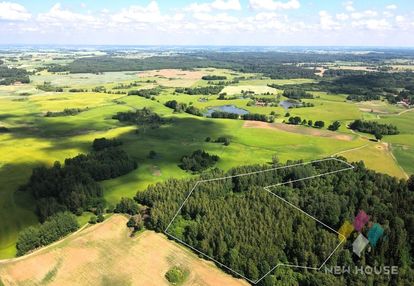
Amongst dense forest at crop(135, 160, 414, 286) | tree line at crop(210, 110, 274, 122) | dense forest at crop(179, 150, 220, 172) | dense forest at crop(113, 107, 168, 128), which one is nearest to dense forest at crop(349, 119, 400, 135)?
tree line at crop(210, 110, 274, 122)

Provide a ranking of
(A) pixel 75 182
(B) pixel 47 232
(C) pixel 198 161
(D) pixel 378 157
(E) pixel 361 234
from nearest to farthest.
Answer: (E) pixel 361 234, (B) pixel 47 232, (A) pixel 75 182, (C) pixel 198 161, (D) pixel 378 157

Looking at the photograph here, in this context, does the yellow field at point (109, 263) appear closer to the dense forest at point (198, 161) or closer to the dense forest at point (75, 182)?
the dense forest at point (75, 182)

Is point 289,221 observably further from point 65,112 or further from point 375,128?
point 65,112

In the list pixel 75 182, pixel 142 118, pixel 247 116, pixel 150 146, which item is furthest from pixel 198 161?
pixel 247 116

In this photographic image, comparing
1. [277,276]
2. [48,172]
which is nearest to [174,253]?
[277,276]

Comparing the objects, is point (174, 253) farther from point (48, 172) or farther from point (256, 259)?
point (48, 172)

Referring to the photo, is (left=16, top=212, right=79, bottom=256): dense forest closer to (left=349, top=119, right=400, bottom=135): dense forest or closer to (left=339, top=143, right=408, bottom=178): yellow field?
(left=339, top=143, right=408, bottom=178): yellow field
